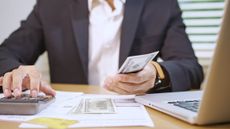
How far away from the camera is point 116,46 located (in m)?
1.36

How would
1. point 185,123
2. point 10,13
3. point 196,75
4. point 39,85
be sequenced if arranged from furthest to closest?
point 10,13
point 196,75
point 39,85
point 185,123

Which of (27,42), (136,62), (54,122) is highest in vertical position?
(27,42)

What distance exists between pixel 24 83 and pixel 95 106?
0.21 meters

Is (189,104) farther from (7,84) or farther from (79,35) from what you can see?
(79,35)

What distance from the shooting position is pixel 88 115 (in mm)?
655

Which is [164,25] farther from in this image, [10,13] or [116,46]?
[10,13]

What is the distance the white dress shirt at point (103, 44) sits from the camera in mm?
1356

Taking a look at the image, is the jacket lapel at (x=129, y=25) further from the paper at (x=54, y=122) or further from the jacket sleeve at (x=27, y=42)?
the paper at (x=54, y=122)

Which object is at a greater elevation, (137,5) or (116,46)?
(137,5)

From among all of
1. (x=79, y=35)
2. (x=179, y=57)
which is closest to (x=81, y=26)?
(x=79, y=35)

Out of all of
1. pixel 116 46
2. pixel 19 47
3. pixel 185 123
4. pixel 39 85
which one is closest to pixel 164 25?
pixel 116 46

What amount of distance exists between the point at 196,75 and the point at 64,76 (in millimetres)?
544

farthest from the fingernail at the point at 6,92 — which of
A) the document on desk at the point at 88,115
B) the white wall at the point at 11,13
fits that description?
the white wall at the point at 11,13

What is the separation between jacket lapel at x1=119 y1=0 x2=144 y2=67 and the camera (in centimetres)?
132
